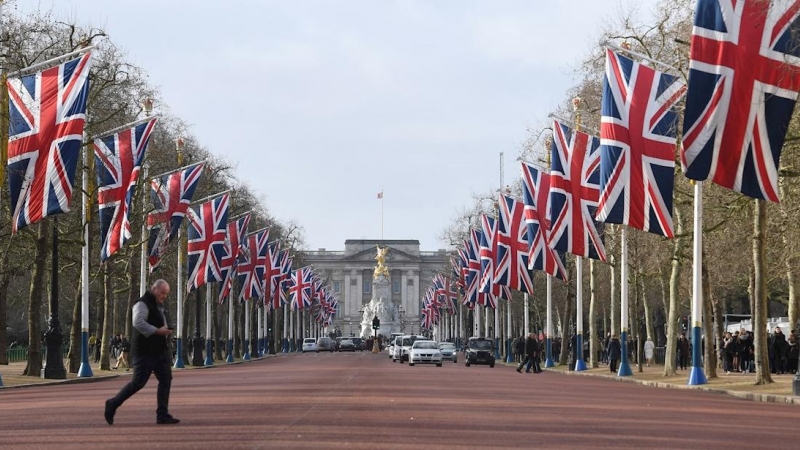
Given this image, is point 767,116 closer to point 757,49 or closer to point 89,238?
point 757,49

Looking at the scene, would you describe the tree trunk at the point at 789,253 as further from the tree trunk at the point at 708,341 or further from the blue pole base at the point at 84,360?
the blue pole base at the point at 84,360

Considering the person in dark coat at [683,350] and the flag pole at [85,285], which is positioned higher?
the flag pole at [85,285]

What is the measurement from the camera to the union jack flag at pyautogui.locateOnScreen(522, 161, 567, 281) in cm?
5216

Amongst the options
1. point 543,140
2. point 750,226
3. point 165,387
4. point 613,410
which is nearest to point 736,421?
point 613,410

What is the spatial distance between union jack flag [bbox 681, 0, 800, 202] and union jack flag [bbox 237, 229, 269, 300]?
48532 mm

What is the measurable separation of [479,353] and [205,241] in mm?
19705

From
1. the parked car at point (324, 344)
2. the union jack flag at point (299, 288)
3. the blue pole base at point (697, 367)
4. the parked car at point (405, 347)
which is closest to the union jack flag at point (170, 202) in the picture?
the blue pole base at point (697, 367)

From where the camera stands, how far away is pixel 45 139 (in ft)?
115

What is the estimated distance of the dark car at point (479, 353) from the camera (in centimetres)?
7194

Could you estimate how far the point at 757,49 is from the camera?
2973cm

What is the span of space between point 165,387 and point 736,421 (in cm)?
876

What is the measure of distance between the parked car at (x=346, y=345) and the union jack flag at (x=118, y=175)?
97.9 metres

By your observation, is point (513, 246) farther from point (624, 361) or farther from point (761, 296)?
point (761, 296)

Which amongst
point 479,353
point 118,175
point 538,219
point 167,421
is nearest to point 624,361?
point 538,219
